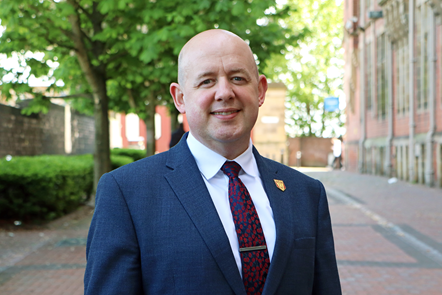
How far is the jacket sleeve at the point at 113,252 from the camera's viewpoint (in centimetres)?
→ 162

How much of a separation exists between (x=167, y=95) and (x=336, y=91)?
29.4 meters

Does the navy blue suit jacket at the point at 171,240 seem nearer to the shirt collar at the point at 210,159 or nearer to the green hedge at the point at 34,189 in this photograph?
the shirt collar at the point at 210,159

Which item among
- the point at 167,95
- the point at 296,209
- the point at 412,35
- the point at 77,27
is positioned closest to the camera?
the point at 296,209

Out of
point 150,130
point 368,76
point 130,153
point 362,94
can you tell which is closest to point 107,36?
point 150,130

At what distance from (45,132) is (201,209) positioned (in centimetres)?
1442

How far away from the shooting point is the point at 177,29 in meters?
8.04

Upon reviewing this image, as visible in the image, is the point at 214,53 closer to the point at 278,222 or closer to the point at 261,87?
the point at 261,87

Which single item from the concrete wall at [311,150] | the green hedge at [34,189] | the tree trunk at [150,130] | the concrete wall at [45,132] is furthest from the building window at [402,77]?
the concrete wall at [311,150]

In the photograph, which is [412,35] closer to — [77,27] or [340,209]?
[340,209]

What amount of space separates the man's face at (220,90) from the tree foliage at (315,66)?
111ft

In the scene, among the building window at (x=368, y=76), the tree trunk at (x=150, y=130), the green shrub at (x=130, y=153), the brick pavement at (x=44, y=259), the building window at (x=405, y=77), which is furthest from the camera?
the building window at (x=368, y=76)

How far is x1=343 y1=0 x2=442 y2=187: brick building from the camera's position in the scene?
16.3m

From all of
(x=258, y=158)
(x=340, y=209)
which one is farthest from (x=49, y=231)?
(x=258, y=158)

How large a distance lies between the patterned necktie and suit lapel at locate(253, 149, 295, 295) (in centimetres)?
4
